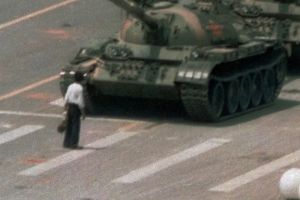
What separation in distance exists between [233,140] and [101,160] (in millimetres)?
3040

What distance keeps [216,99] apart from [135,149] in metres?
3.36

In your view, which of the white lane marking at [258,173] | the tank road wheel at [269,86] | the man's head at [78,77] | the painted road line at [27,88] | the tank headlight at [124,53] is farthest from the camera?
the painted road line at [27,88]

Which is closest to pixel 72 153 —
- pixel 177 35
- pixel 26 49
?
pixel 177 35

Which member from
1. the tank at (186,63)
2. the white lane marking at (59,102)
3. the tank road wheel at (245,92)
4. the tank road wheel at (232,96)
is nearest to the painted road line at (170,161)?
the tank at (186,63)

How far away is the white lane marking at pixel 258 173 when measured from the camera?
1039 inches

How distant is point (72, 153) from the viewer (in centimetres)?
2945

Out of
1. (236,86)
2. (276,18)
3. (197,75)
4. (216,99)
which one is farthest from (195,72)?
(276,18)

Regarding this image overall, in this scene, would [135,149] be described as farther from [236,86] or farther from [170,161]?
[236,86]

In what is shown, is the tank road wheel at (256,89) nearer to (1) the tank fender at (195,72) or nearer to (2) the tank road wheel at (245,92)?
(2) the tank road wheel at (245,92)

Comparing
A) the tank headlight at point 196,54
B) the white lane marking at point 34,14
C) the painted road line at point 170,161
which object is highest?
the tank headlight at point 196,54

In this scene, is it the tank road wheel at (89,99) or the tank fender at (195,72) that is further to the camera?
the tank road wheel at (89,99)

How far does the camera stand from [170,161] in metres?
28.6

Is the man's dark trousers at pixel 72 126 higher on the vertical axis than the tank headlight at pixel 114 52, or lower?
lower

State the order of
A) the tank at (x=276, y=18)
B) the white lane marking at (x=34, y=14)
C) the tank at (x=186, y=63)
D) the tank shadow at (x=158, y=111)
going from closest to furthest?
the tank at (x=186, y=63) → the tank shadow at (x=158, y=111) → the tank at (x=276, y=18) → the white lane marking at (x=34, y=14)
